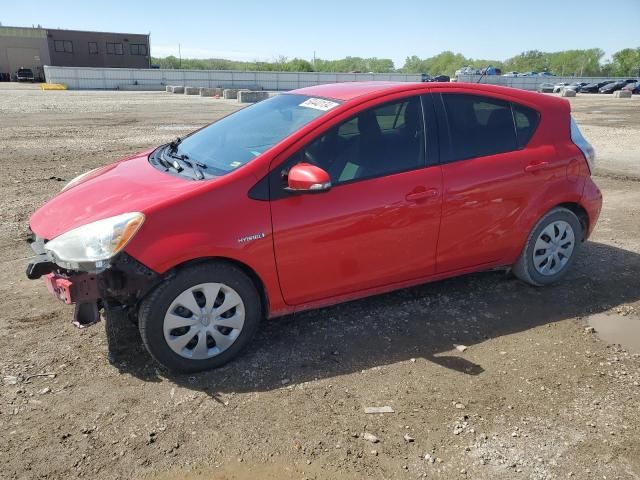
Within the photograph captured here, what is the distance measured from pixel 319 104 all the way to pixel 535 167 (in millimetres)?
1879

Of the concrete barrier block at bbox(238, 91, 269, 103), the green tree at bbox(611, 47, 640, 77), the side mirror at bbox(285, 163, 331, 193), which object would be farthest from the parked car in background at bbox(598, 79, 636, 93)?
the side mirror at bbox(285, 163, 331, 193)

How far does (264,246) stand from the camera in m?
3.35

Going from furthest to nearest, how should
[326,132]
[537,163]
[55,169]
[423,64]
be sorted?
[423,64], [55,169], [537,163], [326,132]

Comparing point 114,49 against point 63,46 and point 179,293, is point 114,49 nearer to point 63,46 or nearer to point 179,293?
point 63,46

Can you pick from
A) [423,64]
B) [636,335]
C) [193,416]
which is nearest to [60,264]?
[193,416]

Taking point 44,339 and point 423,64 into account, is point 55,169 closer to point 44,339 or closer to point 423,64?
point 44,339

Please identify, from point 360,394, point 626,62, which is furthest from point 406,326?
point 626,62

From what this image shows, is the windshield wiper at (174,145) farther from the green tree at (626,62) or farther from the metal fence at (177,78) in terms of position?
the green tree at (626,62)

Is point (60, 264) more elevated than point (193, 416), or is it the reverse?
point (60, 264)

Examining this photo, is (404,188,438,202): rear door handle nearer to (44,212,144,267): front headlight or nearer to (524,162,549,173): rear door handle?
(524,162,549,173): rear door handle

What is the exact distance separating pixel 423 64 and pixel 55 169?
16462cm

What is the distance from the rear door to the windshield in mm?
1024

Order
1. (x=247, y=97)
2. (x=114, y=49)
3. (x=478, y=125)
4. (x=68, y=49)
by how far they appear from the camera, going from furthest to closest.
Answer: (x=114, y=49) → (x=68, y=49) → (x=247, y=97) → (x=478, y=125)

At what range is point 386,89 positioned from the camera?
13.0ft
